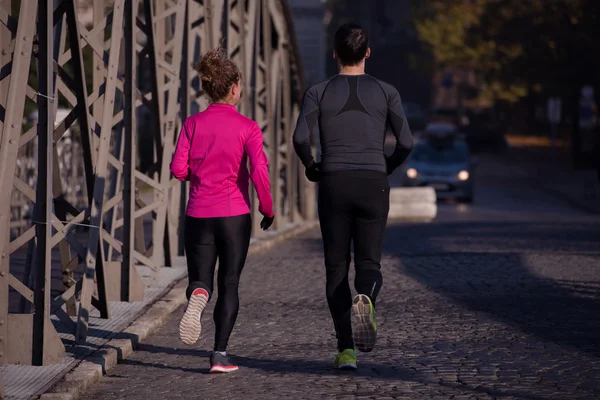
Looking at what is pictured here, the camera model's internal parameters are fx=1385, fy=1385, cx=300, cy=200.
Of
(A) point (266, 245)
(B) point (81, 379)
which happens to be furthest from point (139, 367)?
(A) point (266, 245)

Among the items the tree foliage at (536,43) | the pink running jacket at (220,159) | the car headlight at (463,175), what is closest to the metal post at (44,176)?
the pink running jacket at (220,159)

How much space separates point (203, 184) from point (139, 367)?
124cm

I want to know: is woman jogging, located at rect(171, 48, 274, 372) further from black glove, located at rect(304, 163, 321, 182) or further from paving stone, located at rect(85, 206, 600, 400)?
paving stone, located at rect(85, 206, 600, 400)

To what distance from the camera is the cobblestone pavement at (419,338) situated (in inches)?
281

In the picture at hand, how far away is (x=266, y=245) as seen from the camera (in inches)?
676

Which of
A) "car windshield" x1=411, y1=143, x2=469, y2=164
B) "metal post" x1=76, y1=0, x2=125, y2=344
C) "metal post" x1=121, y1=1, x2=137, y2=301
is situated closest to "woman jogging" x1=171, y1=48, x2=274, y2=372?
"metal post" x1=76, y1=0, x2=125, y2=344

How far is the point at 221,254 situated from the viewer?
765 centimetres

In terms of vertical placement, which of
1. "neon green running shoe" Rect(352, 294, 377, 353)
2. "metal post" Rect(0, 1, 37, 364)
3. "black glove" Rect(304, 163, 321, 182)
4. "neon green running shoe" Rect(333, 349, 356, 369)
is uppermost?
"metal post" Rect(0, 1, 37, 364)

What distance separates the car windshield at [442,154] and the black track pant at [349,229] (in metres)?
29.3

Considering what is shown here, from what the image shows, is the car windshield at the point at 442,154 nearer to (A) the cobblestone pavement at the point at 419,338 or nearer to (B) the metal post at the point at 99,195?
(A) the cobblestone pavement at the point at 419,338

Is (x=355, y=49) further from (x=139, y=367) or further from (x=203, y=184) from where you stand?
(x=139, y=367)

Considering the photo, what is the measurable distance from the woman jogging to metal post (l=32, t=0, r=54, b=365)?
697 mm

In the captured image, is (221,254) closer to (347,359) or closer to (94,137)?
(347,359)

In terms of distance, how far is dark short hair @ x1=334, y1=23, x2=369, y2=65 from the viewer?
7.48 meters
